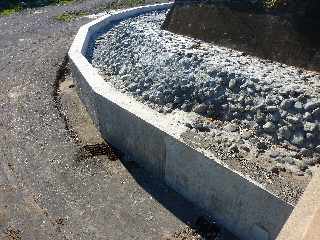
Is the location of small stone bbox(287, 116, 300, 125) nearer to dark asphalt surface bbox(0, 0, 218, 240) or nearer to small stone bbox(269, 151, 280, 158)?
small stone bbox(269, 151, 280, 158)

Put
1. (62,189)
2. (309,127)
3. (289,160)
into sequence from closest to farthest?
(289,160)
(309,127)
(62,189)

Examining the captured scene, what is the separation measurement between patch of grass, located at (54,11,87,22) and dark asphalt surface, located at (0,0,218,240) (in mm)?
9692

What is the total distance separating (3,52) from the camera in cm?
1945

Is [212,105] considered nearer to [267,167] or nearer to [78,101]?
[267,167]

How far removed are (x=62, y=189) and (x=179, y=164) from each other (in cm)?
309

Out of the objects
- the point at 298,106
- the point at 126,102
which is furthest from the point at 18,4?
the point at 298,106

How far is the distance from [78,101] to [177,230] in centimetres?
689

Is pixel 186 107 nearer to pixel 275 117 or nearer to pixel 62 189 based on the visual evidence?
pixel 275 117

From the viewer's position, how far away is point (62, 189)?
34.4ft

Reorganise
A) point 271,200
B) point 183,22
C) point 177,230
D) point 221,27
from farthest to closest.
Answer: point 183,22 < point 221,27 < point 177,230 < point 271,200

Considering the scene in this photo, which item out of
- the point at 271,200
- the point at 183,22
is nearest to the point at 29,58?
the point at 183,22

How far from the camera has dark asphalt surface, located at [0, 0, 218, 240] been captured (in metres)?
9.32

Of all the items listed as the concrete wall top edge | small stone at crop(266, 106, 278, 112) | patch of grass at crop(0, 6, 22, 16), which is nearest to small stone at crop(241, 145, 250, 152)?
the concrete wall top edge

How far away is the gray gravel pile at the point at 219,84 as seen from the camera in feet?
29.1
